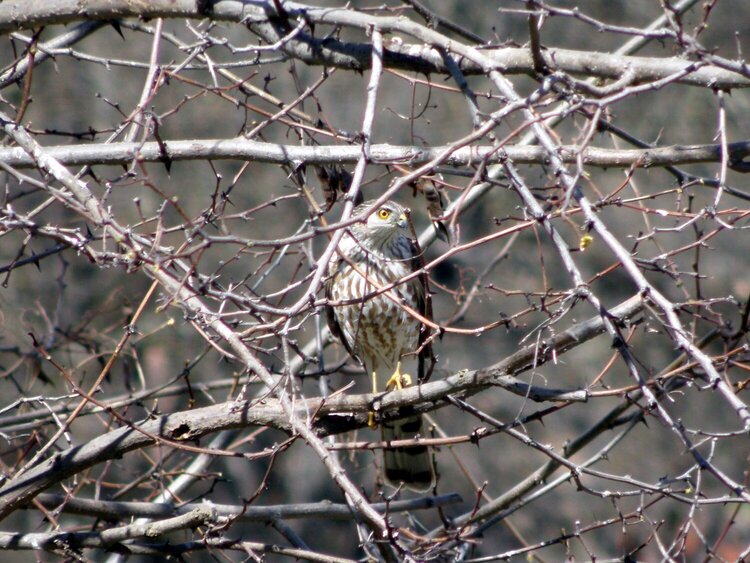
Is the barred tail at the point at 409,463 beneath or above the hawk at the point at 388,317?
beneath

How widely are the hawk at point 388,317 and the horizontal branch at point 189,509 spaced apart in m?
0.89

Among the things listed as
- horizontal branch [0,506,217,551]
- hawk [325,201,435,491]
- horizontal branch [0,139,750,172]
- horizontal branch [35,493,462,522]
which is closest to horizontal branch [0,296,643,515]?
horizontal branch [0,506,217,551]

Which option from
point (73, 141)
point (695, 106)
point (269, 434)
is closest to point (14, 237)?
point (73, 141)

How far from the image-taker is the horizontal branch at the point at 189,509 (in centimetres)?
369

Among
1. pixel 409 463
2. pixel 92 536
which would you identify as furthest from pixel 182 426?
pixel 409 463

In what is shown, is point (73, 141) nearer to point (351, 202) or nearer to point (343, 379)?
point (343, 379)

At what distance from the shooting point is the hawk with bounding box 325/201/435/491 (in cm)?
482

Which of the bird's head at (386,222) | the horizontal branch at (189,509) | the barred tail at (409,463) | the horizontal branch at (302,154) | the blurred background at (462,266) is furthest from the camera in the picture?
the blurred background at (462,266)

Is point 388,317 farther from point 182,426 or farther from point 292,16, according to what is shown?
point 292,16

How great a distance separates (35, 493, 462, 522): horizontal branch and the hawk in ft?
2.92

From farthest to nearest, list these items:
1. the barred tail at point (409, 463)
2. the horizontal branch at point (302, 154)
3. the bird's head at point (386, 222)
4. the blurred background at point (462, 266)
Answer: the blurred background at point (462, 266) < the barred tail at point (409, 463) < the bird's head at point (386, 222) < the horizontal branch at point (302, 154)

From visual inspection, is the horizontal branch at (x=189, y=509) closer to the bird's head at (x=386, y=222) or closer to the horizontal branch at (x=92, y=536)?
the horizontal branch at (x=92, y=536)

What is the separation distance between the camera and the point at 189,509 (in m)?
3.82

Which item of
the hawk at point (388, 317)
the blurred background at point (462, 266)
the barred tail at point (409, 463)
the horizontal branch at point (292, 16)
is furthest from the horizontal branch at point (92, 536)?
the blurred background at point (462, 266)
